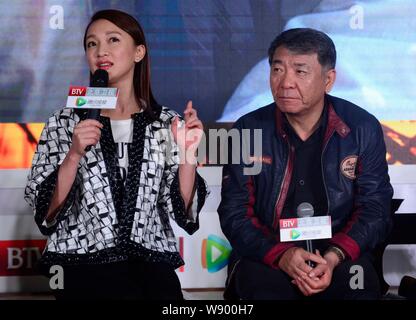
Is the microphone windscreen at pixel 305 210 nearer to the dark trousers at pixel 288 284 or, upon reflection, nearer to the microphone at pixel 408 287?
the dark trousers at pixel 288 284

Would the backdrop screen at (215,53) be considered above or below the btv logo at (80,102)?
above

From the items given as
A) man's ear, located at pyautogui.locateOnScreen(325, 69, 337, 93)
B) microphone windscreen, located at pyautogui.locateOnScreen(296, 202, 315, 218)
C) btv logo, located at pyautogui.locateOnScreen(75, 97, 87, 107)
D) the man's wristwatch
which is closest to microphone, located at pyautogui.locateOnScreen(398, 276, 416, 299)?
the man's wristwatch

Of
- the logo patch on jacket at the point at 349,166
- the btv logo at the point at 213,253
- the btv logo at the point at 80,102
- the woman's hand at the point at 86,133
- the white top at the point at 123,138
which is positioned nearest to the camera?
the woman's hand at the point at 86,133

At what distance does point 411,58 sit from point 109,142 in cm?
121

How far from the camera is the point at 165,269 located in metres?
2.99

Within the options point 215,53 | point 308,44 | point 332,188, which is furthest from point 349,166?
point 215,53

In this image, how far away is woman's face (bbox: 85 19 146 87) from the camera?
3.08 metres

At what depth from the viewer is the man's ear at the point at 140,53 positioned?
10.3 feet

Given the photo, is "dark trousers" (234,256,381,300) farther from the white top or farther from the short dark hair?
the short dark hair

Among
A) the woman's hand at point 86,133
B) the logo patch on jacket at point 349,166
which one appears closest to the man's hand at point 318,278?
the logo patch on jacket at point 349,166

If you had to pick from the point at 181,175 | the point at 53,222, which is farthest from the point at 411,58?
the point at 53,222

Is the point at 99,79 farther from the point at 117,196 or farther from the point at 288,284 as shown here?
the point at 288,284

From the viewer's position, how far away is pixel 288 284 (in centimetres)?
304

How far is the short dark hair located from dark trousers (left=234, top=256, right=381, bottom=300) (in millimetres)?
742
